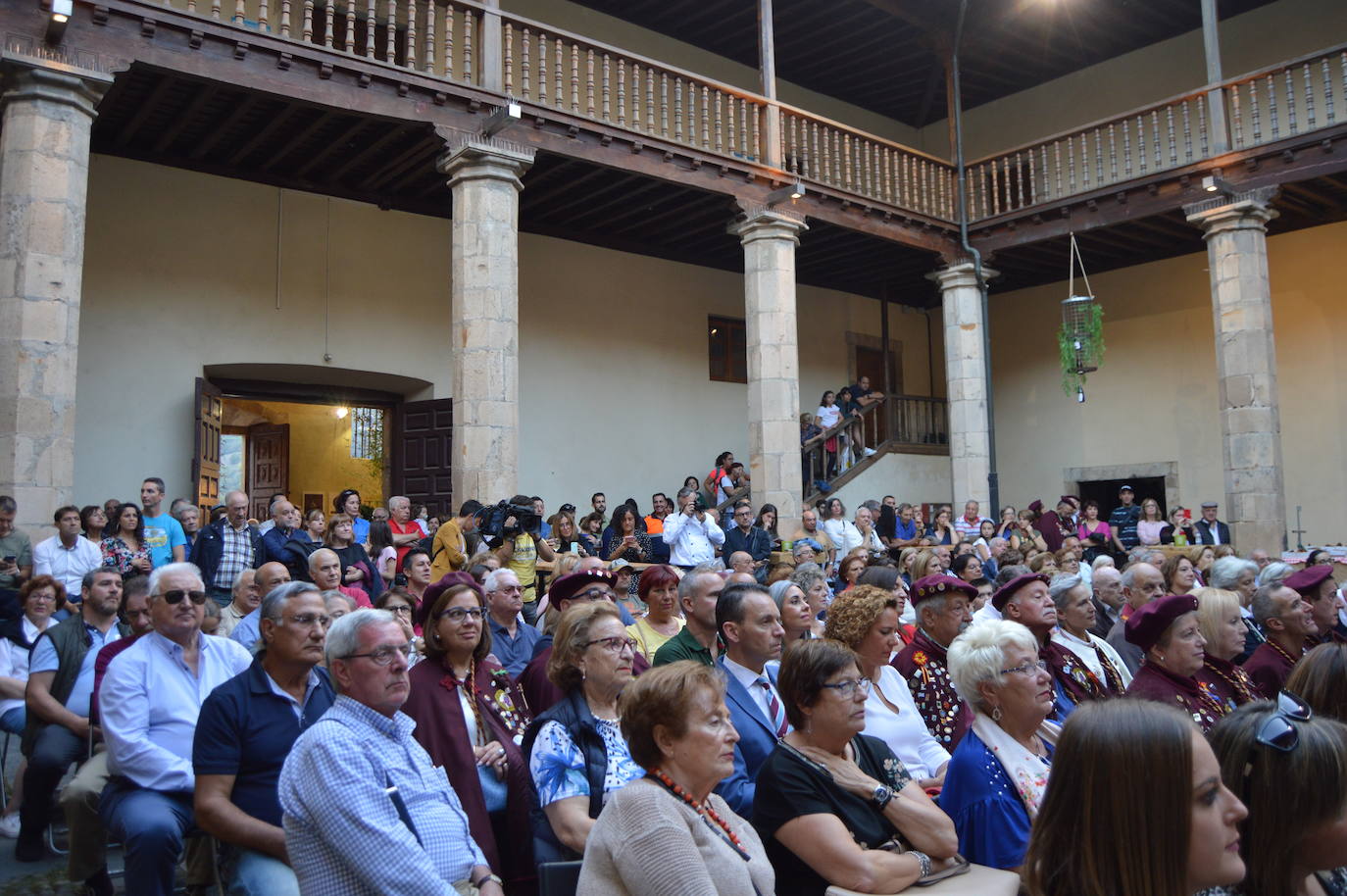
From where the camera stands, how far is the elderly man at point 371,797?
2.66 meters

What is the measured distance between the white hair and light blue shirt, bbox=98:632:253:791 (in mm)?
2665

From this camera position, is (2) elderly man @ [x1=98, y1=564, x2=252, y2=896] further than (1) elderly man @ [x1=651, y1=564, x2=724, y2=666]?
No

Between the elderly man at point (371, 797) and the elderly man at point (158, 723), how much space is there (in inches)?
43.1

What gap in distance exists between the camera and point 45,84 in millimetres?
8219

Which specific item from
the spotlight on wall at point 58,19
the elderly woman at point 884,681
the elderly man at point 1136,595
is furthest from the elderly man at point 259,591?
the spotlight on wall at point 58,19

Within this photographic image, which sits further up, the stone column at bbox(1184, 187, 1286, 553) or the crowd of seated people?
the stone column at bbox(1184, 187, 1286, 553)

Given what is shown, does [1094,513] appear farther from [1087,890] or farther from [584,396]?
[1087,890]

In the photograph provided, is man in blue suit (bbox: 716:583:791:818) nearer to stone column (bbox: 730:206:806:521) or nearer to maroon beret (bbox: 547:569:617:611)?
maroon beret (bbox: 547:569:617:611)

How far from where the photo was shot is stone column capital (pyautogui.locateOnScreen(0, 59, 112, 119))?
8.13 metres

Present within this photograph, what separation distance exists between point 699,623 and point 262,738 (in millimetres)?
2008

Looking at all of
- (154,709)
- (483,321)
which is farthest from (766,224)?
(154,709)

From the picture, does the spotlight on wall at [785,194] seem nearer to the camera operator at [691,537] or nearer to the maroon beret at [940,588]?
the camera operator at [691,537]

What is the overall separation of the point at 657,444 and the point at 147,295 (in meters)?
7.21

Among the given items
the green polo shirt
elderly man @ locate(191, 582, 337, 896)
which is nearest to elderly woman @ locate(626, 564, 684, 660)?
the green polo shirt
